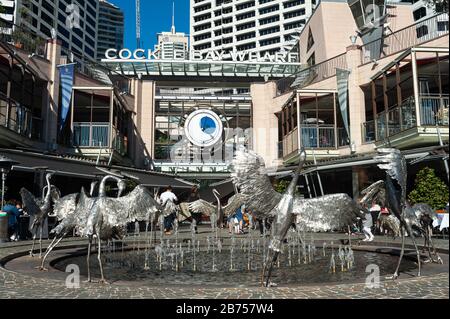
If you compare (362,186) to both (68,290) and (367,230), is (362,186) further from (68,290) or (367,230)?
(68,290)

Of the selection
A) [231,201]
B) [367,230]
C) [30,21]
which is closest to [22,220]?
[231,201]

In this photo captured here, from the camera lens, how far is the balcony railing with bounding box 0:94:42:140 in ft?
52.0

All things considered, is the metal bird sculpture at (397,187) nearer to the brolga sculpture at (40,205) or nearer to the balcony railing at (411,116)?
the brolga sculpture at (40,205)

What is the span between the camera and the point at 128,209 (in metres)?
7.03

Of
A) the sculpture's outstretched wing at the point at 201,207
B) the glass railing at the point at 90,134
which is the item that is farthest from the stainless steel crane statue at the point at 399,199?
the glass railing at the point at 90,134

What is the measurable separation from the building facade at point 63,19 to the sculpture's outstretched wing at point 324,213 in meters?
55.7

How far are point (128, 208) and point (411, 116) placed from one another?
14.1 meters

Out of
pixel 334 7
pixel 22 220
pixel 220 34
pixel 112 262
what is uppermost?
pixel 220 34

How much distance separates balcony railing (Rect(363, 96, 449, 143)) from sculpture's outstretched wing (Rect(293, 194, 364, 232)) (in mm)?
9865

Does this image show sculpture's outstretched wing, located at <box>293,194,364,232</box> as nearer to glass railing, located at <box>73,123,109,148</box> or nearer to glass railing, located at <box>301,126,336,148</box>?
glass railing, located at <box>301,126,336,148</box>

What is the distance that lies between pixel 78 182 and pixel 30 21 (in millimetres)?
66716

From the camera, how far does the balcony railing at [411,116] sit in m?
15.7

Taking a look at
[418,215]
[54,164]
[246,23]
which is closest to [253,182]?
[418,215]

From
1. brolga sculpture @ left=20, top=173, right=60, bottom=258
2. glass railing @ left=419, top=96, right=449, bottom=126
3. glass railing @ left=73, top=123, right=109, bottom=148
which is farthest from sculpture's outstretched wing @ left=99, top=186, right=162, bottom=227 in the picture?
glass railing @ left=73, top=123, right=109, bottom=148
